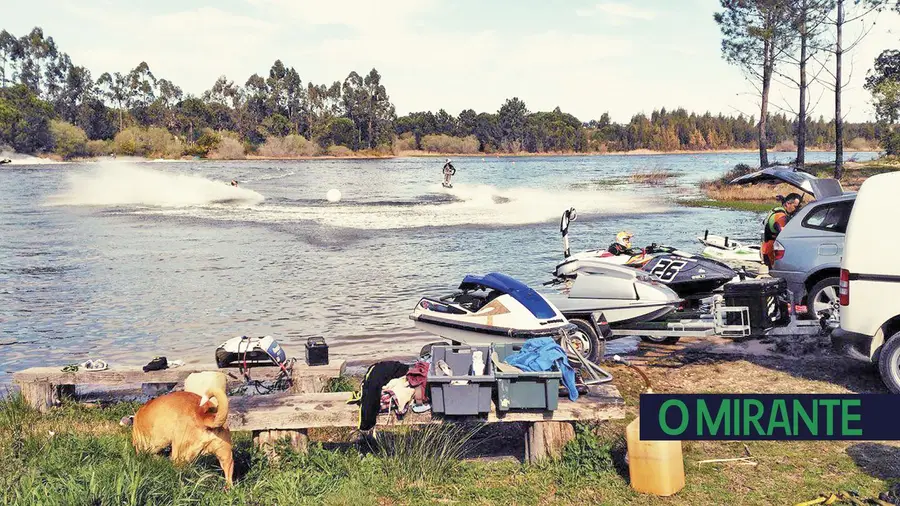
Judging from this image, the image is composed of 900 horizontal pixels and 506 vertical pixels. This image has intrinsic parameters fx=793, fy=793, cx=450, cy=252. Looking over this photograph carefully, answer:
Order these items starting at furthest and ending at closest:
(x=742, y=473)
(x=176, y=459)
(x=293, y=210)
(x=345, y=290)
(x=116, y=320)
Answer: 1. (x=293, y=210)
2. (x=345, y=290)
3. (x=116, y=320)
4. (x=742, y=473)
5. (x=176, y=459)

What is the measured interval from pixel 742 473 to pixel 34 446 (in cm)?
635

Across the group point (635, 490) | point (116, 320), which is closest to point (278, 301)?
point (116, 320)

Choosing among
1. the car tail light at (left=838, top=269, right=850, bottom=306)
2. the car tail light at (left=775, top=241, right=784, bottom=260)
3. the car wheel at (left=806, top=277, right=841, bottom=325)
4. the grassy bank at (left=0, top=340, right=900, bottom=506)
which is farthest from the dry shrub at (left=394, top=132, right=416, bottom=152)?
the grassy bank at (left=0, top=340, right=900, bottom=506)

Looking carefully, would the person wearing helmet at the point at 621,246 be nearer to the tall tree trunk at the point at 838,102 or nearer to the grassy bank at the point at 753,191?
the grassy bank at the point at 753,191

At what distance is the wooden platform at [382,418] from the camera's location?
7.05 m

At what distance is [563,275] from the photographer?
11953 mm

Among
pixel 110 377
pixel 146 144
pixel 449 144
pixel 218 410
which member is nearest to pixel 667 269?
pixel 218 410

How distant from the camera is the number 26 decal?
1141 centimetres

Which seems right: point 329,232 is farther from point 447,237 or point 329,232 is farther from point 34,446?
point 34,446

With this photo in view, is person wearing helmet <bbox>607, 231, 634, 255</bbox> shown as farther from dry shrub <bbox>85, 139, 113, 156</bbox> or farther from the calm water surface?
dry shrub <bbox>85, 139, 113, 156</bbox>

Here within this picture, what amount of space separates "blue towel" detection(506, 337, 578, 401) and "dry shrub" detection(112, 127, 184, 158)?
155 m

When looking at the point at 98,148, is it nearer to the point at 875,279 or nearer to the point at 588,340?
the point at 588,340

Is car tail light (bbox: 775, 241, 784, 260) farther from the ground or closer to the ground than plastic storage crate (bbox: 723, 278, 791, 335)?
farther from the ground

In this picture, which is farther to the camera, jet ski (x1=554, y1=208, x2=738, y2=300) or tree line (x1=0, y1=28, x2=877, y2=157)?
tree line (x1=0, y1=28, x2=877, y2=157)
